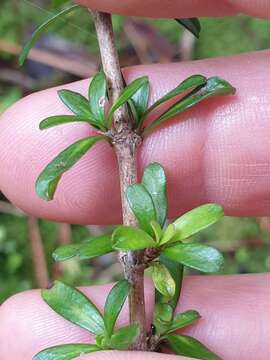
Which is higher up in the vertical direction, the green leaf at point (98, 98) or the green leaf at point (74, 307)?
the green leaf at point (98, 98)

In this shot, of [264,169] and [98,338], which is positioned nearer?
[98,338]

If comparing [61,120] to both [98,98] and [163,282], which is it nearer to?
[98,98]

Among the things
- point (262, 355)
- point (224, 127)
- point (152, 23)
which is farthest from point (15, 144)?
point (152, 23)

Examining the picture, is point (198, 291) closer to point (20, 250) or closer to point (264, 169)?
point (264, 169)

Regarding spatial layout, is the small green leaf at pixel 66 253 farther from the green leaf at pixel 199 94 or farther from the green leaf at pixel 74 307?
the green leaf at pixel 199 94

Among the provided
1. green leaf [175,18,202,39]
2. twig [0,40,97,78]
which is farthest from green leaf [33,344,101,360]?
twig [0,40,97,78]

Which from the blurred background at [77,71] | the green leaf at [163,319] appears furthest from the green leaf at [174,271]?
the blurred background at [77,71]
